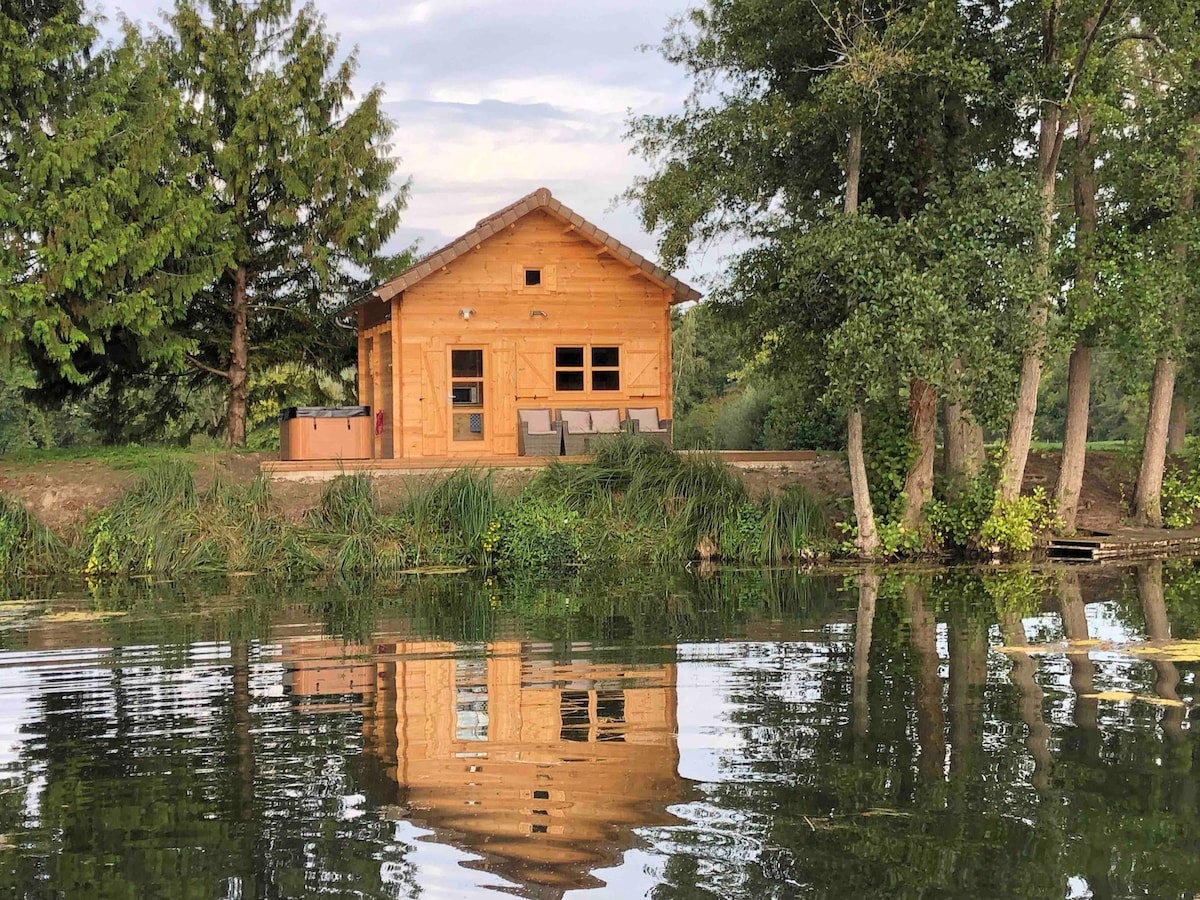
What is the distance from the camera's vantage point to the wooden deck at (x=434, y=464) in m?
19.0

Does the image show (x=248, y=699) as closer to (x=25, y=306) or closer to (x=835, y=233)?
(x=835, y=233)

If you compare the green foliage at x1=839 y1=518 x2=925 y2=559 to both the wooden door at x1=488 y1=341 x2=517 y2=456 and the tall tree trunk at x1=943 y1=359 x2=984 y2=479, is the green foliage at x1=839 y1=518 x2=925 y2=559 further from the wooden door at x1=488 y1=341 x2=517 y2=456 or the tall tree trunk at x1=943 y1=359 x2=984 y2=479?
the wooden door at x1=488 y1=341 x2=517 y2=456

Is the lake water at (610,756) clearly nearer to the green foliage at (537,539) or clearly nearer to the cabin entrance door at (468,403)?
the green foliage at (537,539)

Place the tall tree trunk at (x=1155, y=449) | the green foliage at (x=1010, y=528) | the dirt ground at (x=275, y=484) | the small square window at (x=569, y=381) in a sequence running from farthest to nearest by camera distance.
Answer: the small square window at (x=569, y=381) → the tall tree trunk at (x=1155, y=449) → the dirt ground at (x=275, y=484) → the green foliage at (x=1010, y=528)

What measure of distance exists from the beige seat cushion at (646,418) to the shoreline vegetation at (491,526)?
9.58 feet

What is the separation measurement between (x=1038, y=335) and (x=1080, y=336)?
2.52m

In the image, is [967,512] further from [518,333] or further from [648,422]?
[518,333]

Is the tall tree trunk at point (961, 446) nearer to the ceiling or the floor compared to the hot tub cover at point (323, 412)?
nearer to the floor

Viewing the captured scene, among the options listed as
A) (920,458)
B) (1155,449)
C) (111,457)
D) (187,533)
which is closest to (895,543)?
(920,458)

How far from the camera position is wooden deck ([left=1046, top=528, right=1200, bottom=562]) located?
18.0 metres

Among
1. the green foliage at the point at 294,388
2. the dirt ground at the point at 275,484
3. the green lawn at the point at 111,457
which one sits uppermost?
the green foliage at the point at 294,388

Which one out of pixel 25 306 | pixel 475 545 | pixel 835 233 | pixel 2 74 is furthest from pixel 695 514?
pixel 2 74

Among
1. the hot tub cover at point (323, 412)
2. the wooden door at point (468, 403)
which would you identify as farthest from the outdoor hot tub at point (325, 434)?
the wooden door at point (468, 403)

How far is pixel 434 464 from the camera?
64.9ft
